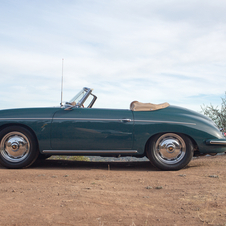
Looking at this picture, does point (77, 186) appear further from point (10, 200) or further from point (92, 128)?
point (92, 128)

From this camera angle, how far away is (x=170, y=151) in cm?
491

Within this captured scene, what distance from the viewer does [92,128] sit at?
16.1ft

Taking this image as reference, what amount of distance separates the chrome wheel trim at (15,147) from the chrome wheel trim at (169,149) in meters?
2.37

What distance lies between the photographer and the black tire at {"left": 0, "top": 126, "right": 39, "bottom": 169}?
4977 mm

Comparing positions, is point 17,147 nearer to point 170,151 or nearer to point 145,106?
point 145,106

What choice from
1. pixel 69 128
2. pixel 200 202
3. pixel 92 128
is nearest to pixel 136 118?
pixel 92 128

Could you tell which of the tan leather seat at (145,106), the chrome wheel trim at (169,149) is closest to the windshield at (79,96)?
the tan leather seat at (145,106)

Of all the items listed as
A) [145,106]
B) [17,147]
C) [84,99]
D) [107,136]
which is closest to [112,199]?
[107,136]

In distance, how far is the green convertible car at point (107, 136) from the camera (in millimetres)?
4906

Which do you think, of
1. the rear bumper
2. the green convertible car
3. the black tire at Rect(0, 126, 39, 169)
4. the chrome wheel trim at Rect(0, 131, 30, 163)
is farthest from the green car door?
the rear bumper

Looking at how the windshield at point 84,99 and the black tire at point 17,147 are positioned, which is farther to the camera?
the windshield at point 84,99

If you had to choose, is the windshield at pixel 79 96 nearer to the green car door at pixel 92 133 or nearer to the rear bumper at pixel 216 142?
the green car door at pixel 92 133

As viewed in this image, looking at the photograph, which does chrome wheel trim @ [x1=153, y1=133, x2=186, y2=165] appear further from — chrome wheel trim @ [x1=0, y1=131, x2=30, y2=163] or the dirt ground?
chrome wheel trim @ [x1=0, y1=131, x2=30, y2=163]

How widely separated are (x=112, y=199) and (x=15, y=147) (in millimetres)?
2688
